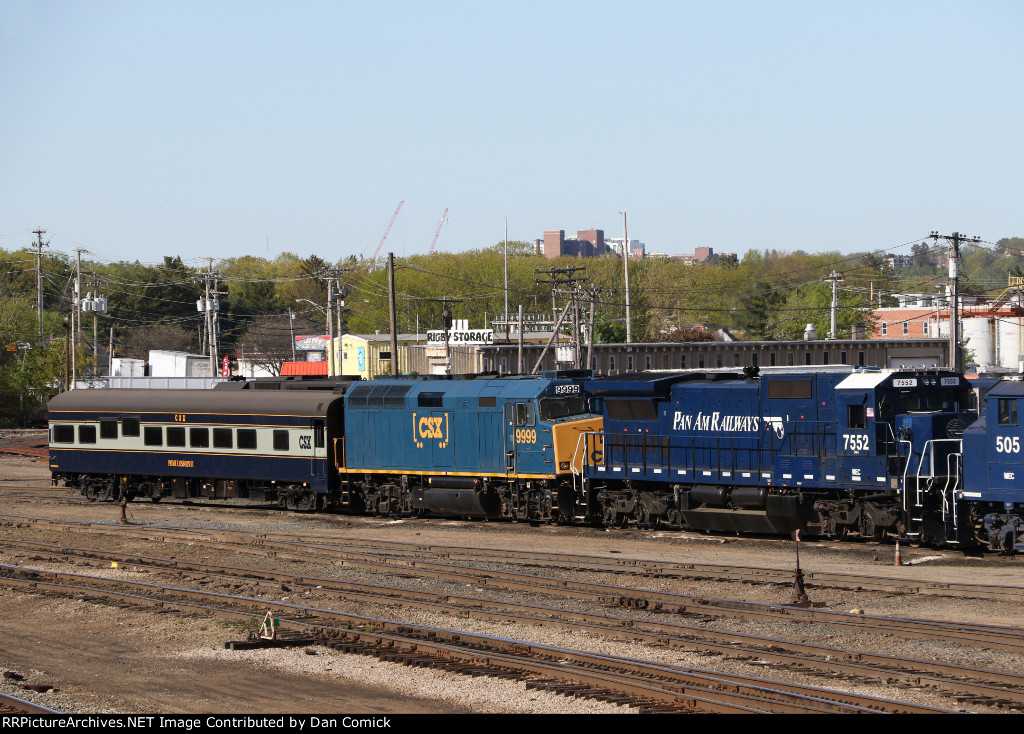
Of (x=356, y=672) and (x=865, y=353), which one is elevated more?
(x=865, y=353)

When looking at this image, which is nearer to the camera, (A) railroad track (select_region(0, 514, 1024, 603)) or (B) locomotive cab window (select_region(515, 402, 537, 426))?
(A) railroad track (select_region(0, 514, 1024, 603))

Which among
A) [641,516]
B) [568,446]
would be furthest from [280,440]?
[641,516]

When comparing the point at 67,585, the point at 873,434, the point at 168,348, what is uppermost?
the point at 168,348

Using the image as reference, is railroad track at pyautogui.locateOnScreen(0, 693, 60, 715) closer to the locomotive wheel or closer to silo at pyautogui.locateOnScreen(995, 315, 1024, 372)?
the locomotive wheel

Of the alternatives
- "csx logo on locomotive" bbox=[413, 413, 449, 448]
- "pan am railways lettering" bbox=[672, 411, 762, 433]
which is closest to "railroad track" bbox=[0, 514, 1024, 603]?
"csx logo on locomotive" bbox=[413, 413, 449, 448]

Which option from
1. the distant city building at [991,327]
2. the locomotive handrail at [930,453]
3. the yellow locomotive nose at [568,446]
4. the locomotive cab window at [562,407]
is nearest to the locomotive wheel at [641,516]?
the yellow locomotive nose at [568,446]

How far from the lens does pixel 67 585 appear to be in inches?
813

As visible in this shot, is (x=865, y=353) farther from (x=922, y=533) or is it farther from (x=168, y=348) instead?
(x=168, y=348)

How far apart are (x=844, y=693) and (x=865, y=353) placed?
6900 centimetres

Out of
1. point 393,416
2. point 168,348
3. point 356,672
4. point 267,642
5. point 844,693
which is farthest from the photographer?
point 168,348

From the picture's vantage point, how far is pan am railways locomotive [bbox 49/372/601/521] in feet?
92.3

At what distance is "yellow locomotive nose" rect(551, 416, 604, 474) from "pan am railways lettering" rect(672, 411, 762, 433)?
2528 millimetres

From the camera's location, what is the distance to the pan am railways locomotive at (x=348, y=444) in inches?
1108

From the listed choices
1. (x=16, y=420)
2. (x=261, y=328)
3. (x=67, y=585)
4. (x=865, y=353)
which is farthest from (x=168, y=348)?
(x=67, y=585)
